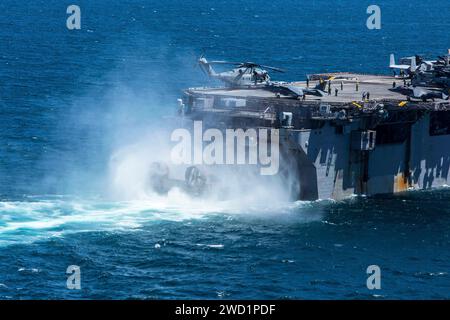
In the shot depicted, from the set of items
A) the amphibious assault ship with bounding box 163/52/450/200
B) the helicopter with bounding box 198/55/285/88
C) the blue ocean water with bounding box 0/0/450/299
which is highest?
the helicopter with bounding box 198/55/285/88

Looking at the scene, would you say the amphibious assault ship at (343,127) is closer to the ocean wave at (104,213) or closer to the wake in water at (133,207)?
the wake in water at (133,207)

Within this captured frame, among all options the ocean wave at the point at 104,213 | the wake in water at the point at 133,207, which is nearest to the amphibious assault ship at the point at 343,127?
the wake in water at the point at 133,207

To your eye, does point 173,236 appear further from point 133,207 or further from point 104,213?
point 133,207

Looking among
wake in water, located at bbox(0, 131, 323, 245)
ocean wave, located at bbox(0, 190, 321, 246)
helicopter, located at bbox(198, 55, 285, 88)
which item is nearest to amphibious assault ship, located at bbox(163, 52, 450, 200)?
helicopter, located at bbox(198, 55, 285, 88)

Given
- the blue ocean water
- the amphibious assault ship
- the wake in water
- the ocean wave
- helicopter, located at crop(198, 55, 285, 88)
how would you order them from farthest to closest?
helicopter, located at crop(198, 55, 285, 88) → the amphibious assault ship → the wake in water → the ocean wave → the blue ocean water

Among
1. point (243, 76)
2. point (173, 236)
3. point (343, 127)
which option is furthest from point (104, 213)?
point (243, 76)

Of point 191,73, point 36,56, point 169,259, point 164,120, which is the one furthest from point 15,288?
point 36,56

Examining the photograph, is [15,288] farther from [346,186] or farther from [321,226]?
[346,186]

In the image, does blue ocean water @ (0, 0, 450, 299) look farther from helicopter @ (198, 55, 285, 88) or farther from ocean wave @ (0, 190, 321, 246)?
helicopter @ (198, 55, 285, 88)

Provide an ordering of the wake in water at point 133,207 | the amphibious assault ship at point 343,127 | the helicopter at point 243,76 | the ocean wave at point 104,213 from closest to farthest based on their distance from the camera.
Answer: the ocean wave at point 104,213, the wake in water at point 133,207, the amphibious assault ship at point 343,127, the helicopter at point 243,76
